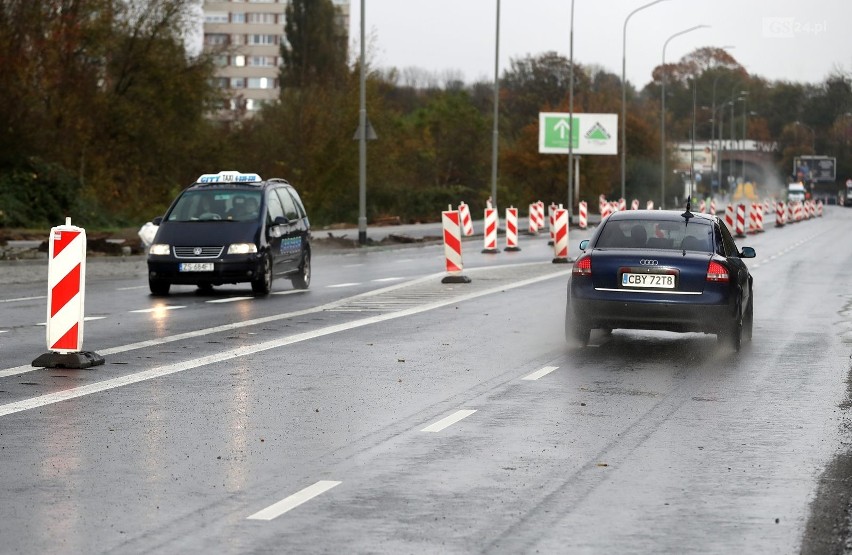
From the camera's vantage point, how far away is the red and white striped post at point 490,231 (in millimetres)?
40844

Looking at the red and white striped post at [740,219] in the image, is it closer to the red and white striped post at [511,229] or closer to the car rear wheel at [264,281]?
the red and white striped post at [511,229]

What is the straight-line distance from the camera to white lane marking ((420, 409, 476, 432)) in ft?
34.9

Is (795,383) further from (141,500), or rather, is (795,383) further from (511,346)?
(141,500)

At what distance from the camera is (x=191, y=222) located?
24.3 metres

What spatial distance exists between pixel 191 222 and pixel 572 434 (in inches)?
574

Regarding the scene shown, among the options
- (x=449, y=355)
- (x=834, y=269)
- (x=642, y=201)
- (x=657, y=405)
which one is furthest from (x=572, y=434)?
(x=642, y=201)

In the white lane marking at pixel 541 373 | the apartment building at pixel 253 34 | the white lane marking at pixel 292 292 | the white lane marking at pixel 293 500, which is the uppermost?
the apartment building at pixel 253 34

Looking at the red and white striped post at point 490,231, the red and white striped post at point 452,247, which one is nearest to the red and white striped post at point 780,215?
the red and white striped post at point 490,231

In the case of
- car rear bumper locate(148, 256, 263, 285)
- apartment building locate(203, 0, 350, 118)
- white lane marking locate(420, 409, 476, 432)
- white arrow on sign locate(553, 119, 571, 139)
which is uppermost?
apartment building locate(203, 0, 350, 118)

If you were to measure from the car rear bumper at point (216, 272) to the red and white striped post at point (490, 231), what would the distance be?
679 inches

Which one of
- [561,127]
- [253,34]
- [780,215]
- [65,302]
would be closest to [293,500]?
[65,302]

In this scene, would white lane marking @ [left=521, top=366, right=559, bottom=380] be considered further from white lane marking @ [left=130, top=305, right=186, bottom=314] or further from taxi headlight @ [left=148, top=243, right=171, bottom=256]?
taxi headlight @ [left=148, top=243, right=171, bottom=256]

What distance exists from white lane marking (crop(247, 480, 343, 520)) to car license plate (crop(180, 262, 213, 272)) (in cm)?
1518

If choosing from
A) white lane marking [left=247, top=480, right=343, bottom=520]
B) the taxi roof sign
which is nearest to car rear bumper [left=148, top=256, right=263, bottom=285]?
the taxi roof sign
